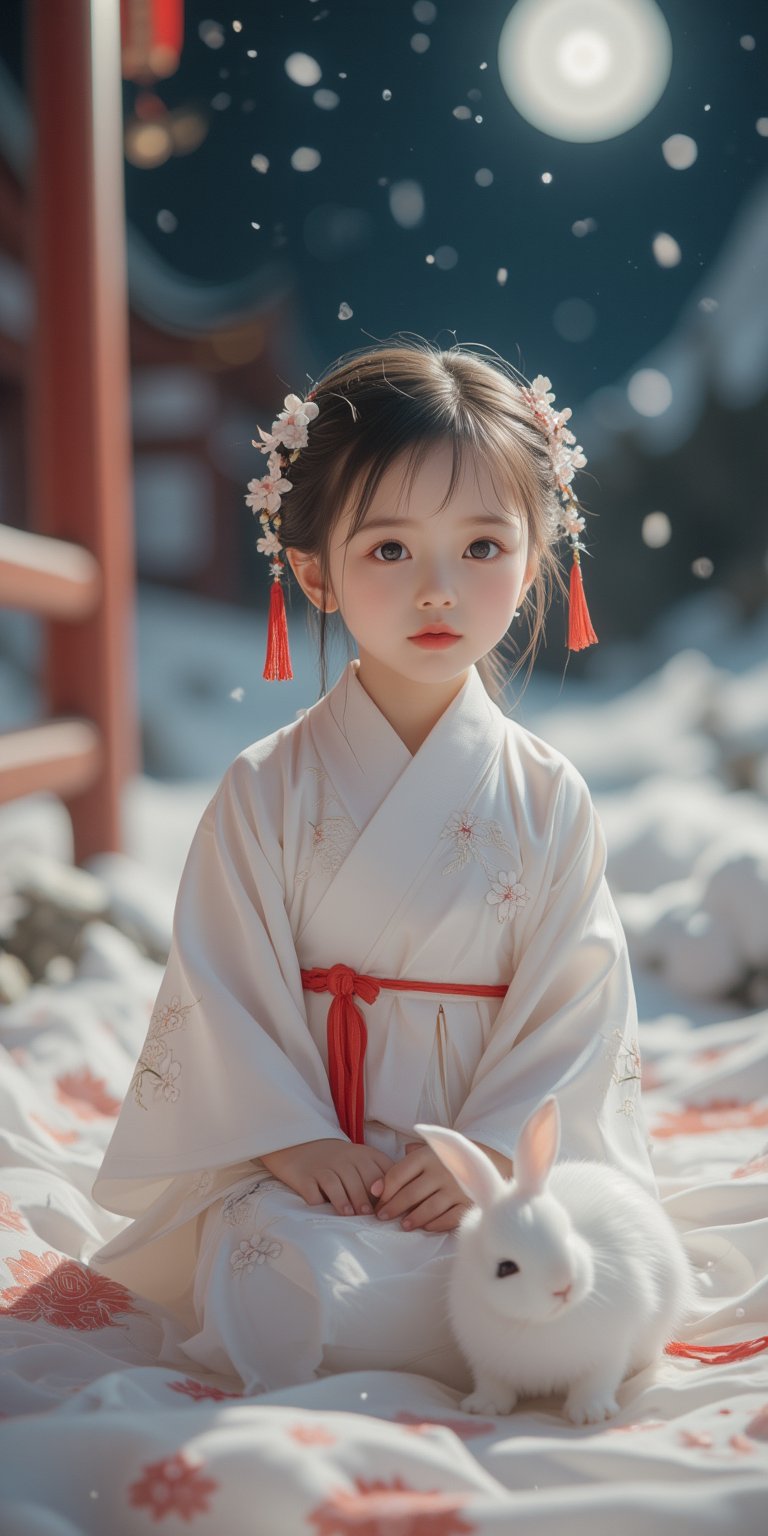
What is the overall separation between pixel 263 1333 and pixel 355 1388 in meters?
0.16

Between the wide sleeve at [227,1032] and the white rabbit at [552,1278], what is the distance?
29 cm

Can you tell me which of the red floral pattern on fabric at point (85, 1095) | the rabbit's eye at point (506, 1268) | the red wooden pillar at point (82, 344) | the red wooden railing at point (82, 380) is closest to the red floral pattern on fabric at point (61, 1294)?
the rabbit's eye at point (506, 1268)

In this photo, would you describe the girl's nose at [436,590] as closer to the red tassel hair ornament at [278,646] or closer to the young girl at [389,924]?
the young girl at [389,924]

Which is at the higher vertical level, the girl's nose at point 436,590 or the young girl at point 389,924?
the girl's nose at point 436,590

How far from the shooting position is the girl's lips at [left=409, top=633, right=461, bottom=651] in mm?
1609

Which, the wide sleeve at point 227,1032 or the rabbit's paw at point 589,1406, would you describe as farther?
the wide sleeve at point 227,1032

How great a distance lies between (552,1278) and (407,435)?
963 mm

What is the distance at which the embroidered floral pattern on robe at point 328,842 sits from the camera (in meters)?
1.64

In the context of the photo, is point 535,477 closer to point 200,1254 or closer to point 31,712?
point 200,1254

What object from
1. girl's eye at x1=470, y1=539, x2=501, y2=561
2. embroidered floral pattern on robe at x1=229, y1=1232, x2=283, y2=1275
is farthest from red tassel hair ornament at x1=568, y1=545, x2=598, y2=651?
embroidered floral pattern on robe at x1=229, y1=1232, x2=283, y2=1275

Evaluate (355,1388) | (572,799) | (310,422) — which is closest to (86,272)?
(310,422)

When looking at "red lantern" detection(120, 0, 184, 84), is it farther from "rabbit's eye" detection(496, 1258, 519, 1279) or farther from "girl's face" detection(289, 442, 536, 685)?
"rabbit's eye" detection(496, 1258, 519, 1279)

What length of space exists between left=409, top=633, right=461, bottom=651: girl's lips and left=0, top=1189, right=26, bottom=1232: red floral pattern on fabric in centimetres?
93

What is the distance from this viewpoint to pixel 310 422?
1756 mm
